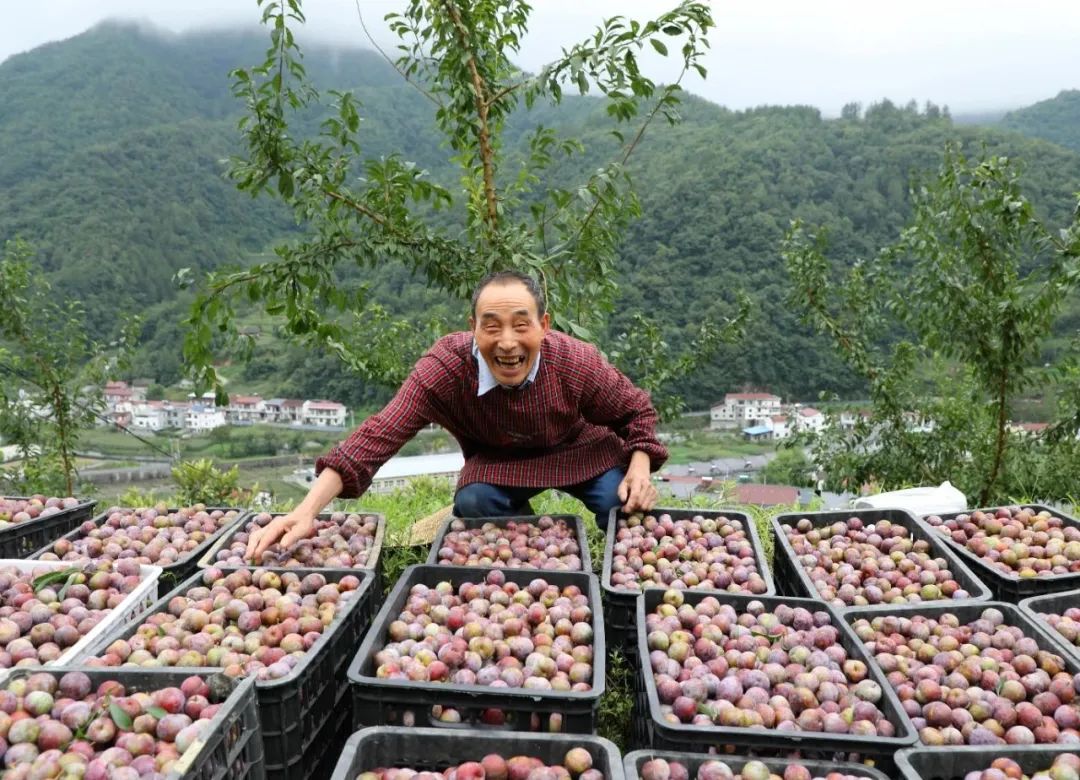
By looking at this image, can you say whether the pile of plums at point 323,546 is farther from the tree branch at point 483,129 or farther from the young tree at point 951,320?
the young tree at point 951,320

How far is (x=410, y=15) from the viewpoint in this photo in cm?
371

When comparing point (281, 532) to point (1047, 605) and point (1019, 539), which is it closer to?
point (1047, 605)

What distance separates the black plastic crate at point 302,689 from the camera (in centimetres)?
175

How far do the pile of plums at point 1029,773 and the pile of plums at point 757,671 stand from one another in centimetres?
19

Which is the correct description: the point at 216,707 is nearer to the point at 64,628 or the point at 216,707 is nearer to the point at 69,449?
the point at 64,628

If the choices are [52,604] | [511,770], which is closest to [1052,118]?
[511,770]

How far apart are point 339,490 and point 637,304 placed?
10103 millimetres

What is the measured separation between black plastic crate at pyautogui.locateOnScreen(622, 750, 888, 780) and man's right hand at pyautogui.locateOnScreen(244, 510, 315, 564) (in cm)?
137

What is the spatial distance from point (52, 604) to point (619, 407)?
2018mm

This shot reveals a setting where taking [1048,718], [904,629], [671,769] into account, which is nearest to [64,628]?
[671,769]

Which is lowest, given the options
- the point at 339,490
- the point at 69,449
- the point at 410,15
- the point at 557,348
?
the point at 69,449

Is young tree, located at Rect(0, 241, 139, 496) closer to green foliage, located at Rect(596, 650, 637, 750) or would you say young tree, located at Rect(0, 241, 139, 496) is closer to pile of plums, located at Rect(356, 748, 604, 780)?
green foliage, located at Rect(596, 650, 637, 750)

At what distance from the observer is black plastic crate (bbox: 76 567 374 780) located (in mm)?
1754

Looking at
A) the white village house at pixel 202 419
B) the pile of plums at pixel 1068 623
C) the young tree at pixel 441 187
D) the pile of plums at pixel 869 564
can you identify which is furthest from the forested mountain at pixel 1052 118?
the pile of plums at pixel 1068 623
